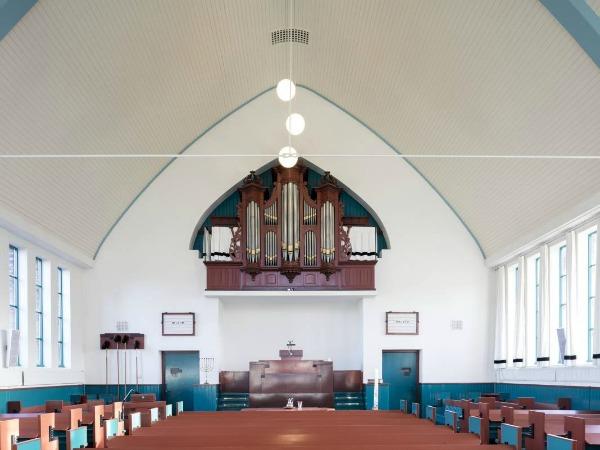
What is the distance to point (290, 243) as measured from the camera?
1828cm

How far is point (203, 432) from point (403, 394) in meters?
11.0

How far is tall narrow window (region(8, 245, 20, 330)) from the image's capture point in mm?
14867

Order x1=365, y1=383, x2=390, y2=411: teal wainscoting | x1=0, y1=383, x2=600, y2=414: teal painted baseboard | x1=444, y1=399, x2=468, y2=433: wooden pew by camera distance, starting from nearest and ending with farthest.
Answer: x1=444, y1=399, x2=468, y2=433: wooden pew < x1=0, y1=383, x2=600, y2=414: teal painted baseboard < x1=365, y1=383, x2=390, y2=411: teal wainscoting

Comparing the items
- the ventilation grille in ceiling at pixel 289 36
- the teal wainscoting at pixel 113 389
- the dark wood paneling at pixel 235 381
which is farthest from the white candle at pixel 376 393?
the ventilation grille in ceiling at pixel 289 36

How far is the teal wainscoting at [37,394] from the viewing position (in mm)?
13555

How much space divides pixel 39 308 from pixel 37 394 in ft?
7.04

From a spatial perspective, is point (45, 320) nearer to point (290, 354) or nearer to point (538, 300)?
point (290, 354)

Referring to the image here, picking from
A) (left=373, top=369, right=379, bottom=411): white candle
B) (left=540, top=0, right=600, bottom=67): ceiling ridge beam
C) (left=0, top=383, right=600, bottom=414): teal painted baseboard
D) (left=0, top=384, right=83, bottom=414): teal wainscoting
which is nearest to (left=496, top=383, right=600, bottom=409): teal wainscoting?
(left=0, top=383, right=600, bottom=414): teal painted baseboard

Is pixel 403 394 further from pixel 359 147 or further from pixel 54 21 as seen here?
pixel 54 21

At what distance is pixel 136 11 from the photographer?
12734 millimetres

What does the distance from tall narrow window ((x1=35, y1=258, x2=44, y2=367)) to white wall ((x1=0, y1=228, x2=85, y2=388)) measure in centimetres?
9

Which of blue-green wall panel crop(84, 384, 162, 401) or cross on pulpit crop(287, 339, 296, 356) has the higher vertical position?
cross on pulpit crop(287, 339, 296, 356)

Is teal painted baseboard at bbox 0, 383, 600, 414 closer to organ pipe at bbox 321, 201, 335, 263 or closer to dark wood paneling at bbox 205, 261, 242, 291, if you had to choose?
dark wood paneling at bbox 205, 261, 242, 291

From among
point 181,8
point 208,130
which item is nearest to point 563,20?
point 181,8
